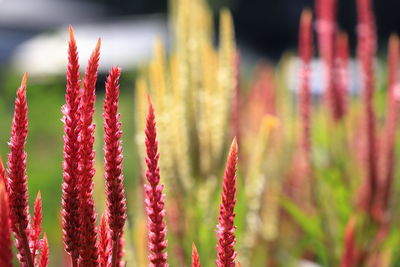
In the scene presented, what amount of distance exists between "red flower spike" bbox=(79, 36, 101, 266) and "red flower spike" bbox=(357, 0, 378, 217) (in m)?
0.64

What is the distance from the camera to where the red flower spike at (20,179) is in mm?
469

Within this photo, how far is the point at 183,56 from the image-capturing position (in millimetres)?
1144

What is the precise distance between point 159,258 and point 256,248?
2.64 feet

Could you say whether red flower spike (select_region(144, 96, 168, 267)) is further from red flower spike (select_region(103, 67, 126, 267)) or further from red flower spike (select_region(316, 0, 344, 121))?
red flower spike (select_region(316, 0, 344, 121))

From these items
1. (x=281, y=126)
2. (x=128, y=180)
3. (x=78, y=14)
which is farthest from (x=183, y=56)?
(x=78, y=14)

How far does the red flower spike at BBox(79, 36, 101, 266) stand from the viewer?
0.47 metres

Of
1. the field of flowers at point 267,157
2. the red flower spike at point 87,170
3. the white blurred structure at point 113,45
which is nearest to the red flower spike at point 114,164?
the red flower spike at point 87,170

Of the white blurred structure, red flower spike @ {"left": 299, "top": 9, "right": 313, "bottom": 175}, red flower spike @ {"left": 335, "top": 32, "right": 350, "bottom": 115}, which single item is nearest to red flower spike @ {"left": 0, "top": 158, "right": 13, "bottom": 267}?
red flower spike @ {"left": 299, "top": 9, "right": 313, "bottom": 175}

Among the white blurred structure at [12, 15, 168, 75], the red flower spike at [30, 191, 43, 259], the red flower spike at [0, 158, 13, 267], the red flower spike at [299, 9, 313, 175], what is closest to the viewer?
the red flower spike at [0, 158, 13, 267]

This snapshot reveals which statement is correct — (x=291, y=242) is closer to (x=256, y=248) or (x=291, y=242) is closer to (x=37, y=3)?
(x=256, y=248)

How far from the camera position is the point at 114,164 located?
0.49 meters

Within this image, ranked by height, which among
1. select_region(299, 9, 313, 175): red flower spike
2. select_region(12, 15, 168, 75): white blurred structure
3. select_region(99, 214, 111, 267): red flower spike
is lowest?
select_region(99, 214, 111, 267): red flower spike

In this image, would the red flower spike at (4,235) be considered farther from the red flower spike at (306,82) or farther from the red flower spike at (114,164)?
the red flower spike at (306,82)

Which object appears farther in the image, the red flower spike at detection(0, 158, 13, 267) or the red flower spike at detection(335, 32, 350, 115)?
the red flower spike at detection(335, 32, 350, 115)
